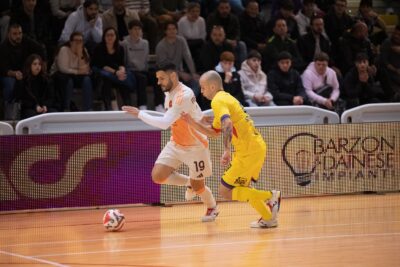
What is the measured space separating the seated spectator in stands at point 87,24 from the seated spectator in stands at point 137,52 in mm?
550

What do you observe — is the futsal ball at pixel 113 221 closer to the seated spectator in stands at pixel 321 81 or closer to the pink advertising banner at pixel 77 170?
the pink advertising banner at pixel 77 170

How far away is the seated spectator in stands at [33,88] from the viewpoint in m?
15.7

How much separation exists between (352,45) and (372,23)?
183cm

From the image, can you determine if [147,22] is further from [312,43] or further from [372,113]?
[372,113]

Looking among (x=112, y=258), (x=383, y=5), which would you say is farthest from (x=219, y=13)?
(x=112, y=258)

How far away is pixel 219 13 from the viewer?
1858 cm

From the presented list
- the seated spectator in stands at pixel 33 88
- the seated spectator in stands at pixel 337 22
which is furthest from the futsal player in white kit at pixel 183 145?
the seated spectator in stands at pixel 337 22

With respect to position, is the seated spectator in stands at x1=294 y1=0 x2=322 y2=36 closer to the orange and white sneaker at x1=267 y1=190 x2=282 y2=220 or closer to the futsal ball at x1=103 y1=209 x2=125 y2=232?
the orange and white sneaker at x1=267 y1=190 x2=282 y2=220

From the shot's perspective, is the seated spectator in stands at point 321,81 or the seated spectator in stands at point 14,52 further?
the seated spectator in stands at point 321,81

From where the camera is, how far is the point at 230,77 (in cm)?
1709

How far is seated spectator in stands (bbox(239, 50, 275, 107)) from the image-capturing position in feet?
56.3

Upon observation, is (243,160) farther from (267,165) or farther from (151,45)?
(151,45)

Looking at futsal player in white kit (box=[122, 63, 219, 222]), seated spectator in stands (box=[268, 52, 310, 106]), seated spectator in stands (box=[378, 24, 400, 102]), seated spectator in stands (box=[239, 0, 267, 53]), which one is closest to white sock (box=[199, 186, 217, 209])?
futsal player in white kit (box=[122, 63, 219, 222])

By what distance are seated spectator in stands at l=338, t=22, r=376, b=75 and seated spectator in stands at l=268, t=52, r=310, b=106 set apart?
2.12 metres
